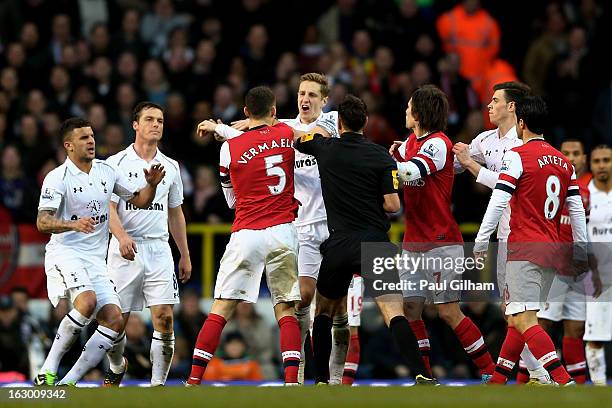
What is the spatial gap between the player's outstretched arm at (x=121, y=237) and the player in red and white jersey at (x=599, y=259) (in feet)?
16.8

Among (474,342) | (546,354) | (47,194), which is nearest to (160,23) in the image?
(47,194)

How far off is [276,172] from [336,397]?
9.34ft

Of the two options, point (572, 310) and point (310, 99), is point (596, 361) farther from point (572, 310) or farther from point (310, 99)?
point (310, 99)

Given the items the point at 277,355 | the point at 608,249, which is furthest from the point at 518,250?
the point at 277,355

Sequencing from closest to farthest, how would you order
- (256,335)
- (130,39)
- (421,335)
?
(421,335)
(256,335)
(130,39)

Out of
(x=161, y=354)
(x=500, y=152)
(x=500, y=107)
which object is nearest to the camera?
(x=500, y=107)

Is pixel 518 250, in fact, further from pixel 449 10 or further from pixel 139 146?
pixel 449 10

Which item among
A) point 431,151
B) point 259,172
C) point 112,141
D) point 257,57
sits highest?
point 257,57

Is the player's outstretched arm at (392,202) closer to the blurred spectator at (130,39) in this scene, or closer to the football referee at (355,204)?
the football referee at (355,204)

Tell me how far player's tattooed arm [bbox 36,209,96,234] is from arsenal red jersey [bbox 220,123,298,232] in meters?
1.36

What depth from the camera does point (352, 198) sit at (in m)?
12.6

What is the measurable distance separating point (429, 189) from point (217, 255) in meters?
6.29

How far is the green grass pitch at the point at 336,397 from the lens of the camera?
10445 mm

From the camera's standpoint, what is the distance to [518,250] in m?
12.8
